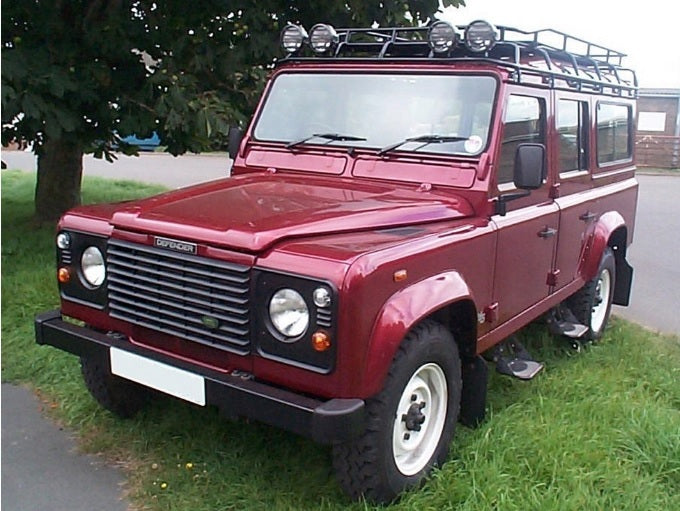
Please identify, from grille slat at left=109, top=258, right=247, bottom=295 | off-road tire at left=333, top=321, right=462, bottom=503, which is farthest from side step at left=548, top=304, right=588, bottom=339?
grille slat at left=109, top=258, right=247, bottom=295

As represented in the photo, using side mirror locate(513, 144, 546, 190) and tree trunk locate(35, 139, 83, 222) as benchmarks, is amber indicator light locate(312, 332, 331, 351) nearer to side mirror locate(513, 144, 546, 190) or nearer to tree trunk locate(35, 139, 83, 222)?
side mirror locate(513, 144, 546, 190)

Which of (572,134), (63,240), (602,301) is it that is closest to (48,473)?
(63,240)

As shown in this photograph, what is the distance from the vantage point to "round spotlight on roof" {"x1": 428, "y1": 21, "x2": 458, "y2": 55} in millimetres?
4117

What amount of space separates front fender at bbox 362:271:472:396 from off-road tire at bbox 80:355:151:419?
166cm

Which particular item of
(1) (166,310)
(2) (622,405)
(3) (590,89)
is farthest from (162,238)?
(3) (590,89)

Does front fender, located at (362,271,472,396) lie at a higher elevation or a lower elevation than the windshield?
lower

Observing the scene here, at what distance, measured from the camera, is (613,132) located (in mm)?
5941

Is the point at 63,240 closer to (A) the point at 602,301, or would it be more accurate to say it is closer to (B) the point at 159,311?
(B) the point at 159,311

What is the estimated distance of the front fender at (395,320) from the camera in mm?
2969

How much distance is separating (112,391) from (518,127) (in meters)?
2.62

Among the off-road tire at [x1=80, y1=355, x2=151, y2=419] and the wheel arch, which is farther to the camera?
the wheel arch

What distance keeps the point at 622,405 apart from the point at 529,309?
0.73 meters

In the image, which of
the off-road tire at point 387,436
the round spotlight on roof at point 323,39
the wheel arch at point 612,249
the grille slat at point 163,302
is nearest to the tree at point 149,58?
the round spotlight on roof at point 323,39

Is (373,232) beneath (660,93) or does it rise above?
beneath
